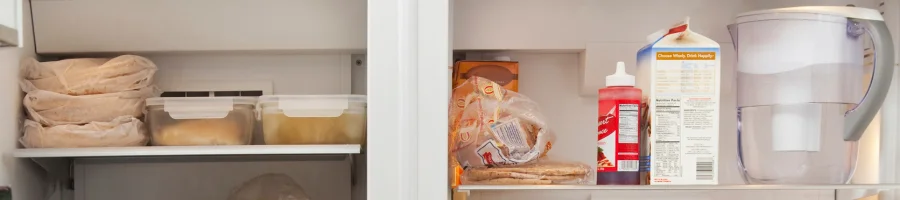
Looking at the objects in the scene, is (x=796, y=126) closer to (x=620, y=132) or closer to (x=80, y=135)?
(x=620, y=132)

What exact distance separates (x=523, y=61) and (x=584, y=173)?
323 millimetres

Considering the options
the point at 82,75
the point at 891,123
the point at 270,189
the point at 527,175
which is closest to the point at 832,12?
the point at 891,123

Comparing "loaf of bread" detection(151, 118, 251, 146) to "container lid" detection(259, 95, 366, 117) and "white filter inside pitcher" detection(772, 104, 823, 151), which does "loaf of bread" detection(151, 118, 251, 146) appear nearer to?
"container lid" detection(259, 95, 366, 117)

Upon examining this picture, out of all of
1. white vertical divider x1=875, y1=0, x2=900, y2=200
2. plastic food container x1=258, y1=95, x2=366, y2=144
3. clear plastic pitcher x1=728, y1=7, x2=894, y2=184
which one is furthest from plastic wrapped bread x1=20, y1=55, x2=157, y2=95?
white vertical divider x1=875, y1=0, x2=900, y2=200

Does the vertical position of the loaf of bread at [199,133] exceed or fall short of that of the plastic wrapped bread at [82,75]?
it falls short

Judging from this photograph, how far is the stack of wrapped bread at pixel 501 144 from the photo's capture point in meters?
1.20

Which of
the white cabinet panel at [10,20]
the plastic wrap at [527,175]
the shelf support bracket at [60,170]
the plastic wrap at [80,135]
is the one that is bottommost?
the shelf support bracket at [60,170]

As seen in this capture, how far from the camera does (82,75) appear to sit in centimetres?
131

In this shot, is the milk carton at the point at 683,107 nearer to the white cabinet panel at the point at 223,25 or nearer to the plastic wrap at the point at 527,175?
the plastic wrap at the point at 527,175

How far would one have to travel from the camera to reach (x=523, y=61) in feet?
4.83

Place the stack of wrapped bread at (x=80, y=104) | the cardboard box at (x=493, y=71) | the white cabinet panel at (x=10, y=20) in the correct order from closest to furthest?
the white cabinet panel at (x=10, y=20)
the stack of wrapped bread at (x=80, y=104)
the cardboard box at (x=493, y=71)

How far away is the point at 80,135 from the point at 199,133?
0.64 feet

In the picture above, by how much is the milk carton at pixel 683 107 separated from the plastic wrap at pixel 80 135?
34.6 inches

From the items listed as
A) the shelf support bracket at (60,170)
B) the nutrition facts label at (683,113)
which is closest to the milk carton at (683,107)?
the nutrition facts label at (683,113)
